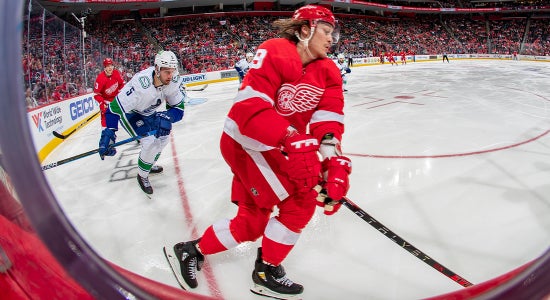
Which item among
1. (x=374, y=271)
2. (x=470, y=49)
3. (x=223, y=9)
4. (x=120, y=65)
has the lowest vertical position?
(x=374, y=271)

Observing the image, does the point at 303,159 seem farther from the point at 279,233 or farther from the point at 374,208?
the point at 374,208

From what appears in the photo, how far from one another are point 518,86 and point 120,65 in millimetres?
13171

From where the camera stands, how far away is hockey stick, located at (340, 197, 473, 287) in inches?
72.1

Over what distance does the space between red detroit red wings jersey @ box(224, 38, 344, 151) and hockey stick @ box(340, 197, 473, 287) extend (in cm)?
101

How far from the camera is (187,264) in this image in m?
1.82

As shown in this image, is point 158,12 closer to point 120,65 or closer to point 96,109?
point 120,65

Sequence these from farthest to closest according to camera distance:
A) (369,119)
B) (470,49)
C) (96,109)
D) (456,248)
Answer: (470,49)
(96,109)
(369,119)
(456,248)

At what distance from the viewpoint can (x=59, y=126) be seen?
18.8ft

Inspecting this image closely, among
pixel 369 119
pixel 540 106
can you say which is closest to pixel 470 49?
pixel 540 106

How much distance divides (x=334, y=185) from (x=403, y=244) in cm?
111

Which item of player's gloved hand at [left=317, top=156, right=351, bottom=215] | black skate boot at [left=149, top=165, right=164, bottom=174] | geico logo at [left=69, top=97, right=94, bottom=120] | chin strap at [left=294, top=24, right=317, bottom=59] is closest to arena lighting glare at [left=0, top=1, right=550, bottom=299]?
player's gloved hand at [left=317, top=156, right=351, bottom=215]

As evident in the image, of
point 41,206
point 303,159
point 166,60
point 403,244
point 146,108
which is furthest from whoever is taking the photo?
point 146,108

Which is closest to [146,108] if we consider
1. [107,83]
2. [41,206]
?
[107,83]

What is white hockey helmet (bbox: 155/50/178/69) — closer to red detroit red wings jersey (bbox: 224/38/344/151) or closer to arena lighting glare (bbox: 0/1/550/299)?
red detroit red wings jersey (bbox: 224/38/344/151)
